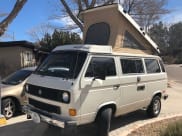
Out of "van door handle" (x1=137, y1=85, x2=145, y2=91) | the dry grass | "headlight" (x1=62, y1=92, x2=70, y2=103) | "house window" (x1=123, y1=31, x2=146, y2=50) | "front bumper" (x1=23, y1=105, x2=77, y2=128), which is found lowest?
the dry grass

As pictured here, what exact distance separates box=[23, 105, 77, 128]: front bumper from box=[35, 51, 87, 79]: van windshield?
877 millimetres

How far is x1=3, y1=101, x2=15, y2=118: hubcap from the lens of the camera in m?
9.56

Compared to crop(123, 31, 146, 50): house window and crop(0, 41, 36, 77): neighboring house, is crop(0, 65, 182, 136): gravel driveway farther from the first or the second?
crop(0, 41, 36, 77): neighboring house

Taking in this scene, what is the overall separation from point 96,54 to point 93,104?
3.86ft

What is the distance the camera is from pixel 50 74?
7.18 metres

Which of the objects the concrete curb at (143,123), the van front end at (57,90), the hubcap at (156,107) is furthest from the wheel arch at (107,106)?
the hubcap at (156,107)

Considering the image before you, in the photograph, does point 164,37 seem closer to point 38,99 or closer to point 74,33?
point 74,33

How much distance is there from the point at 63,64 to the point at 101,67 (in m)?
0.90

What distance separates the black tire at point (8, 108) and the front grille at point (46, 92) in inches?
93.3

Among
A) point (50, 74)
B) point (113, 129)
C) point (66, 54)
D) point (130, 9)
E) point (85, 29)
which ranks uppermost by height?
point (130, 9)

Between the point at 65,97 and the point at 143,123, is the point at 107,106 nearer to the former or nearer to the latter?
the point at 65,97

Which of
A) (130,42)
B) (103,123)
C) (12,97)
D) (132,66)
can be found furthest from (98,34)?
(12,97)

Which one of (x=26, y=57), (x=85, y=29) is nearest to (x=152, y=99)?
(x=85, y=29)

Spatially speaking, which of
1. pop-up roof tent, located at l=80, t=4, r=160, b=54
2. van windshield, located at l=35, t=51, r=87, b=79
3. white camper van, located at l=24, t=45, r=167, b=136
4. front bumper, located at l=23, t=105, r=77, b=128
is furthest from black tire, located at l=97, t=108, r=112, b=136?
pop-up roof tent, located at l=80, t=4, r=160, b=54
